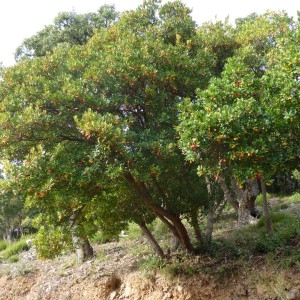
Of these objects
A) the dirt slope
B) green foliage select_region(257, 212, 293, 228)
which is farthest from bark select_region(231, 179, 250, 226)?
the dirt slope

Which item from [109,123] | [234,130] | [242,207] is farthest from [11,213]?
[234,130]

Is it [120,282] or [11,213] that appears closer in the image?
[120,282]

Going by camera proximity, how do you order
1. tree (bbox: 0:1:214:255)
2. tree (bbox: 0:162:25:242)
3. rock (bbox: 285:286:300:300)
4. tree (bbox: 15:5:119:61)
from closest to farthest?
tree (bbox: 0:1:214:255)
rock (bbox: 285:286:300:300)
tree (bbox: 15:5:119:61)
tree (bbox: 0:162:25:242)

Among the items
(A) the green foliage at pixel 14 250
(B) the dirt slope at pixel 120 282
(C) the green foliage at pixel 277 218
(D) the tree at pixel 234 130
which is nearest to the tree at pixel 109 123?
(D) the tree at pixel 234 130

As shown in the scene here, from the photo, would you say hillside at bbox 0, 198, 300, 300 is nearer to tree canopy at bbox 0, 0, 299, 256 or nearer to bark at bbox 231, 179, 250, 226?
bark at bbox 231, 179, 250, 226

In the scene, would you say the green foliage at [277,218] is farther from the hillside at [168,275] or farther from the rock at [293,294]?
the rock at [293,294]

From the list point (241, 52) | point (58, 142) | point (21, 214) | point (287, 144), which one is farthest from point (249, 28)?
point (21, 214)

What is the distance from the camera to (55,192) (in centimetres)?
707

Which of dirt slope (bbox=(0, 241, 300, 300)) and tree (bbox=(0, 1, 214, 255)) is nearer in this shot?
tree (bbox=(0, 1, 214, 255))

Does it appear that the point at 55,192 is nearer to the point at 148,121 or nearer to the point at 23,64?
the point at 148,121

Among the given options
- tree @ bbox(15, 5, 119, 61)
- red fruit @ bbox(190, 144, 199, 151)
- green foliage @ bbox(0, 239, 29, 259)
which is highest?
tree @ bbox(15, 5, 119, 61)

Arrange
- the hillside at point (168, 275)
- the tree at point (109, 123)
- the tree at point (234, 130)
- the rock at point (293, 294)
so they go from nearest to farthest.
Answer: the tree at point (234, 130) → the tree at point (109, 123) → the rock at point (293, 294) → the hillside at point (168, 275)

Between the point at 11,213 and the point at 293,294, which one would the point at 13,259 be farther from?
the point at 293,294

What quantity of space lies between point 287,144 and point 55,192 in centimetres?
419
